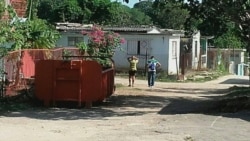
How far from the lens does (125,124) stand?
1398cm

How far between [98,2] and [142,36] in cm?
2104

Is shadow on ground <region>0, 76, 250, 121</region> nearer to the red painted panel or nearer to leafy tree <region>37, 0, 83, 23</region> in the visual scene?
the red painted panel

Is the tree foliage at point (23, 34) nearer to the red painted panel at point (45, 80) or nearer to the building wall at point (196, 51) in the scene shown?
the red painted panel at point (45, 80)

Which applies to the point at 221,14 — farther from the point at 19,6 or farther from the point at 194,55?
the point at 194,55

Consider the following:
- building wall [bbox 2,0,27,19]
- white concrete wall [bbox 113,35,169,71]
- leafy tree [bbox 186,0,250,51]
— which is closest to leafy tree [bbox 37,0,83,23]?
white concrete wall [bbox 113,35,169,71]

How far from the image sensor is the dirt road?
1172 centimetres

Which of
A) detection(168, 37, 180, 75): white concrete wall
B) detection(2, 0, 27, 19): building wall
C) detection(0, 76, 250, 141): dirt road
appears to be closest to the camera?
detection(0, 76, 250, 141): dirt road

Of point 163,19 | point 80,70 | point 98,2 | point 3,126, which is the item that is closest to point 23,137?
point 3,126

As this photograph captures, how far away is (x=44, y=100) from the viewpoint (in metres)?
18.4

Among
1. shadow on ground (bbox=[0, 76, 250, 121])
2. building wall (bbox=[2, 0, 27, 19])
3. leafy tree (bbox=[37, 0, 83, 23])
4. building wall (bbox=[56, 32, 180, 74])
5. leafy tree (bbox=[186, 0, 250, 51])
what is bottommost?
shadow on ground (bbox=[0, 76, 250, 121])

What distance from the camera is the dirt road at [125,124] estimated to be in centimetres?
1172

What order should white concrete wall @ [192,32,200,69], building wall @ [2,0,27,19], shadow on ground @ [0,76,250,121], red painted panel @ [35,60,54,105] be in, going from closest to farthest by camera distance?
shadow on ground @ [0,76,250,121], red painted panel @ [35,60,54,105], building wall @ [2,0,27,19], white concrete wall @ [192,32,200,69]

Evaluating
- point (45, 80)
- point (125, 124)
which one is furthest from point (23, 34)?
point (125, 124)

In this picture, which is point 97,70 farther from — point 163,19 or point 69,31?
point 163,19
